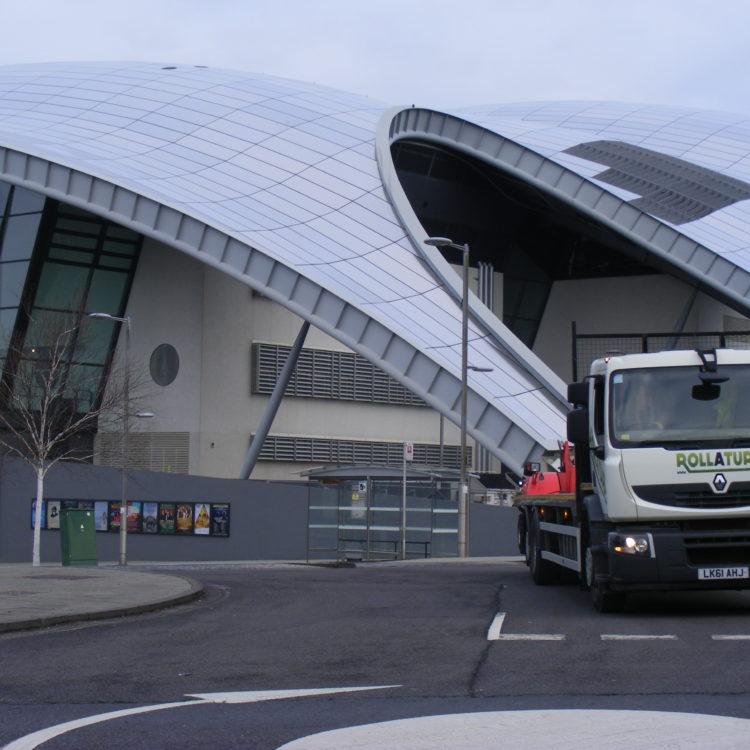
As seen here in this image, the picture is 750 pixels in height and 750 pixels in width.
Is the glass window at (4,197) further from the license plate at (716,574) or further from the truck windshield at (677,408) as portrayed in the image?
the license plate at (716,574)

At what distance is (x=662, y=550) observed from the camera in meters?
14.8

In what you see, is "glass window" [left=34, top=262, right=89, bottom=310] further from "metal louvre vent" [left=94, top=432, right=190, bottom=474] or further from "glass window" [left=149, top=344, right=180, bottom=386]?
"metal louvre vent" [left=94, top=432, right=190, bottom=474]

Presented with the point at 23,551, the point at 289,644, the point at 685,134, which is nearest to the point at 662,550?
the point at 289,644

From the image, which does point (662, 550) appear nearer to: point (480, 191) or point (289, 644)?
point (289, 644)

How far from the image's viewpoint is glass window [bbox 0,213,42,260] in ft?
157

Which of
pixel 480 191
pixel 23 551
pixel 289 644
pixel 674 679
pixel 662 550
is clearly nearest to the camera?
pixel 674 679

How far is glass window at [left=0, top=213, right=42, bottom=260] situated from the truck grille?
36485mm

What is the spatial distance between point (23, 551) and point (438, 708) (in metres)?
34.8

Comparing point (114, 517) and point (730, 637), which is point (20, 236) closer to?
point (114, 517)

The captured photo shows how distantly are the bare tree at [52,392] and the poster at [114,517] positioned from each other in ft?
7.01

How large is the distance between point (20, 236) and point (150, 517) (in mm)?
11886

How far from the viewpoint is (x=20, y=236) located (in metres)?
48.1

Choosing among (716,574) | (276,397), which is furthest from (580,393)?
(276,397)

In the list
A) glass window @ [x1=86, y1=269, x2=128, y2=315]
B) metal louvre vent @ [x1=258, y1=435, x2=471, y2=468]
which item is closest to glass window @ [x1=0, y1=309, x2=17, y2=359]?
glass window @ [x1=86, y1=269, x2=128, y2=315]
